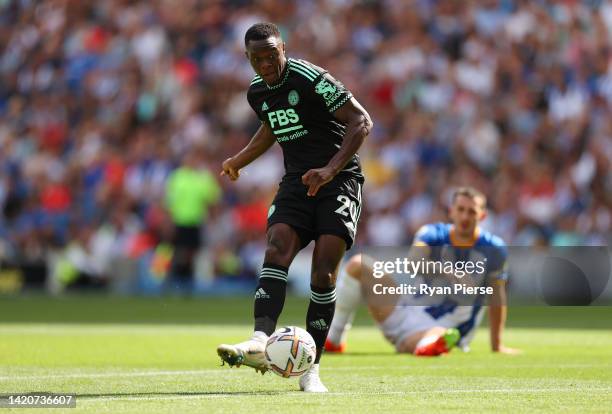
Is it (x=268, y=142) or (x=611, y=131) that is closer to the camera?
(x=268, y=142)

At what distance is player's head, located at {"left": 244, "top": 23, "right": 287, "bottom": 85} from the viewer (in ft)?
24.2

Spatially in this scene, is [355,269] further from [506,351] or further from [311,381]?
[311,381]

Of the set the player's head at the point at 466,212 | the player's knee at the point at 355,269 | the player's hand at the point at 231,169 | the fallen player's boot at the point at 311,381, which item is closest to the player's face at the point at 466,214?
the player's head at the point at 466,212

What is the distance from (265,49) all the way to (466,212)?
150 inches

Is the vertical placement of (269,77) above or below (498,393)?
above

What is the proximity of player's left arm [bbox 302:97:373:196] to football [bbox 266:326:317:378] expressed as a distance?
87cm

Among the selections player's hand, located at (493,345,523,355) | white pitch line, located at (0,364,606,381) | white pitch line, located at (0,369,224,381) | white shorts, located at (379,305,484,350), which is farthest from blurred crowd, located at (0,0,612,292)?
white pitch line, located at (0,369,224,381)

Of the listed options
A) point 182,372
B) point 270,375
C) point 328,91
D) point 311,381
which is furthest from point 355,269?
point 328,91

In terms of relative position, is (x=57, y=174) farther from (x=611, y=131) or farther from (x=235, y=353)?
(x=235, y=353)

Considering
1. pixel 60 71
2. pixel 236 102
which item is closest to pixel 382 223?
pixel 236 102

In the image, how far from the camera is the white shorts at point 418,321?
11.1m

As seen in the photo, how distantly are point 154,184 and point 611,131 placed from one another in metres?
8.23

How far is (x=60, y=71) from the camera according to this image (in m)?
25.8

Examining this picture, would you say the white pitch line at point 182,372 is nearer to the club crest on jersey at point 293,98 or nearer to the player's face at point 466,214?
the player's face at point 466,214
